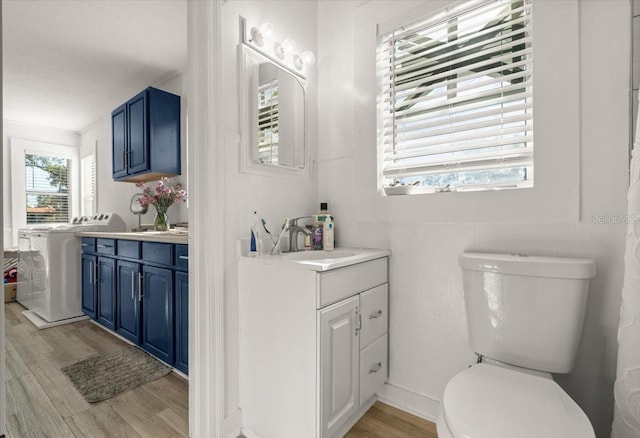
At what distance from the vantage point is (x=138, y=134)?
10.0ft

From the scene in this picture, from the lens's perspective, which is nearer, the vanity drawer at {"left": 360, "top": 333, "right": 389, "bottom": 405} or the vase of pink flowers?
the vanity drawer at {"left": 360, "top": 333, "right": 389, "bottom": 405}

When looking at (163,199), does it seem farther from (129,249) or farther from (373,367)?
(373,367)

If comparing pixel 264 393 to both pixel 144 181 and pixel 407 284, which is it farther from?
pixel 144 181

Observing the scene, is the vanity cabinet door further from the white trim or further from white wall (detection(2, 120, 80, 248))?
white wall (detection(2, 120, 80, 248))

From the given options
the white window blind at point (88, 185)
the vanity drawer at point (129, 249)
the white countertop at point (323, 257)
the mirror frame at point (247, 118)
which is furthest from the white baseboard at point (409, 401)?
the white window blind at point (88, 185)

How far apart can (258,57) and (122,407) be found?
1.99 m

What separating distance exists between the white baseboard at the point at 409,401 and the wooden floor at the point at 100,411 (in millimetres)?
31

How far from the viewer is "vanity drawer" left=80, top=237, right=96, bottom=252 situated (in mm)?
2893

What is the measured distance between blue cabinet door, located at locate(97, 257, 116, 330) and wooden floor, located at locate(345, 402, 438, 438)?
222 centimetres

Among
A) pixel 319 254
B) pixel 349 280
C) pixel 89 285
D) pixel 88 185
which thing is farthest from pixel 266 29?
pixel 88 185

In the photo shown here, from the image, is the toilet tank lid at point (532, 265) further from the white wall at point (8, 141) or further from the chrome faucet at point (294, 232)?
the white wall at point (8, 141)

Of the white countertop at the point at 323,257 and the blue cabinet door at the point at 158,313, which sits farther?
the blue cabinet door at the point at 158,313

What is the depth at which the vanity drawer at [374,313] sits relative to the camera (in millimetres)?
1461

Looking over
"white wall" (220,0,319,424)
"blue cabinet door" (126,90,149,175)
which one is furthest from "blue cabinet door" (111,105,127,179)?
"white wall" (220,0,319,424)
